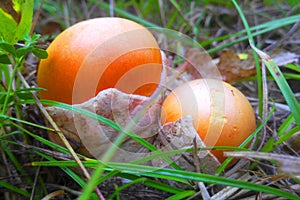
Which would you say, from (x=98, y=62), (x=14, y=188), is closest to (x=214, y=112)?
(x=98, y=62)

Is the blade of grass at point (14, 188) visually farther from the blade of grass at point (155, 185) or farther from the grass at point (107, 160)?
the blade of grass at point (155, 185)

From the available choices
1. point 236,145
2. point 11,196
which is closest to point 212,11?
point 236,145

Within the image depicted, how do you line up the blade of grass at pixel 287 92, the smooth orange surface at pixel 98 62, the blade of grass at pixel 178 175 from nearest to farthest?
the blade of grass at pixel 178 175 < the blade of grass at pixel 287 92 < the smooth orange surface at pixel 98 62

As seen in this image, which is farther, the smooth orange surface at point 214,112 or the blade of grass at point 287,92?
the smooth orange surface at point 214,112

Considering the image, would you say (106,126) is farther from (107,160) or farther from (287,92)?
(287,92)

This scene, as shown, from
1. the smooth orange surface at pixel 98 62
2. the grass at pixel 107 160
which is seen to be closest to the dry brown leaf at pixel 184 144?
the grass at pixel 107 160

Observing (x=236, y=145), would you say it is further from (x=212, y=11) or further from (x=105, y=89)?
(x=212, y=11)
